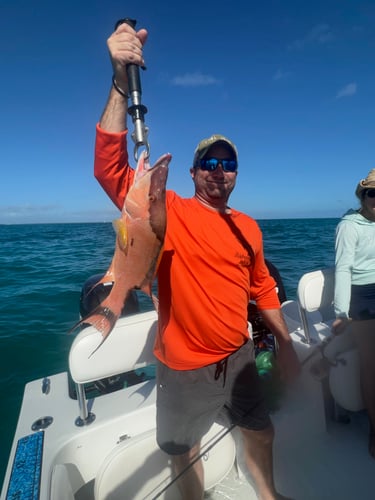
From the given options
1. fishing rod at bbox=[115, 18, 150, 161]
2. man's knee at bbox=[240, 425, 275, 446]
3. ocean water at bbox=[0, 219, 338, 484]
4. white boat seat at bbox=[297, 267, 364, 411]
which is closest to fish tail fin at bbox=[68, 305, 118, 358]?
fishing rod at bbox=[115, 18, 150, 161]

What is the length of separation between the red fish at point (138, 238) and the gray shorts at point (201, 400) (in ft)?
2.37

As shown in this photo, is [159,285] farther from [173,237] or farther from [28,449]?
[28,449]

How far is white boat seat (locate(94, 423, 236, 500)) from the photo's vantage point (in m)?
1.89

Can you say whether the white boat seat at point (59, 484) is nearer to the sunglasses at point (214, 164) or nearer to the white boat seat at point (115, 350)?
the white boat seat at point (115, 350)

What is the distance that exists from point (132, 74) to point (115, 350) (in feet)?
5.61

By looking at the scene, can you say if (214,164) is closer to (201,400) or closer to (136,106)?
(136,106)

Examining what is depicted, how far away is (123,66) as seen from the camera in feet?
4.80

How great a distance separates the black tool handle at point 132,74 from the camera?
1439 mm

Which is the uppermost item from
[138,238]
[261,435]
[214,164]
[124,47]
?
[124,47]

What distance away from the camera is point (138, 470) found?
2012 millimetres

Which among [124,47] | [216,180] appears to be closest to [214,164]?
[216,180]

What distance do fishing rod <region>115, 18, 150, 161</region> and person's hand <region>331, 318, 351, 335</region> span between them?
222 cm

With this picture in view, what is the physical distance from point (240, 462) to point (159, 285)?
189 centimetres

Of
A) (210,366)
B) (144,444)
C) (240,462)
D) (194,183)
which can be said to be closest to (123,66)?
(194,183)
